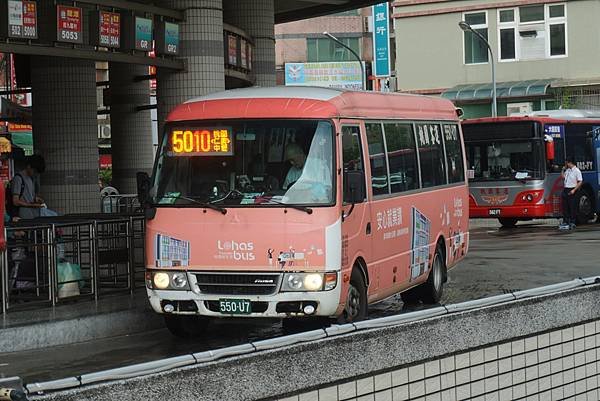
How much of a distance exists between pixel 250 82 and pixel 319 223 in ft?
45.2

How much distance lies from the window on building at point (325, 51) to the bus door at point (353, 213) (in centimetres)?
7606

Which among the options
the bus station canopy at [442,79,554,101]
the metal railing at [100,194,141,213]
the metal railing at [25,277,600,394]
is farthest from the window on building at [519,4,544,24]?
the metal railing at [25,277,600,394]

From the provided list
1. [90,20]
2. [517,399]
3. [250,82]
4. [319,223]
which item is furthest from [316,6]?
[517,399]

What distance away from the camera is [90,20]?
17969mm

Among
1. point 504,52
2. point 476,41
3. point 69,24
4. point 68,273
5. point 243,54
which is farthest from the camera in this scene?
Result: point 476,41

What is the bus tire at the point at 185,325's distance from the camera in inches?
504

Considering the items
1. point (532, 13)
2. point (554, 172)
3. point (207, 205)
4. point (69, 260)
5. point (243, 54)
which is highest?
point (532, 13)

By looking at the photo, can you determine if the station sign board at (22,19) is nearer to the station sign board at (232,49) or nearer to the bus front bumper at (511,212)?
the station sign board at (232,49)

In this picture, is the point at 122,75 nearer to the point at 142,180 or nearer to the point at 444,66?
the point at 142,180

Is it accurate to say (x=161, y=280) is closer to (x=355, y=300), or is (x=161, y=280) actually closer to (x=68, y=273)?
(x=355, y=300)

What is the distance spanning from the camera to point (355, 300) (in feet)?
40.8

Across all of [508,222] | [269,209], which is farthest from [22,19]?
[508,222]

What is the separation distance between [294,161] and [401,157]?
8.51 ft

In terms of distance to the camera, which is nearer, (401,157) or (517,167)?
(401,157)
